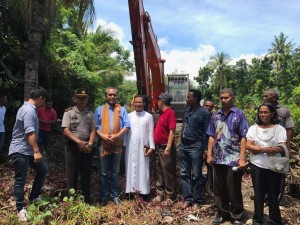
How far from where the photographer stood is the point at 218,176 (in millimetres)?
4723

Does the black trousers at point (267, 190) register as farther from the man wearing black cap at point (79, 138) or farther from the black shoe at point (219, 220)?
the man wearing black cap at point (79, 138)

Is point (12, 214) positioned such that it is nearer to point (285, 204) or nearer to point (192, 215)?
point (192, 215)

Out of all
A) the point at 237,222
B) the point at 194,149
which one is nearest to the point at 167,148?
the point at 194,149

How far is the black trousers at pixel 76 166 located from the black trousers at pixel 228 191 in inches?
77.6

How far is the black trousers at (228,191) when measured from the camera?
458cm

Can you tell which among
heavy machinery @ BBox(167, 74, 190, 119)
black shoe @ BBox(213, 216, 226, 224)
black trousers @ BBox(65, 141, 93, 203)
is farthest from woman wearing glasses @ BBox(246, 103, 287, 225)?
heavy machinery @ BBox(167, 74, 190, 119)

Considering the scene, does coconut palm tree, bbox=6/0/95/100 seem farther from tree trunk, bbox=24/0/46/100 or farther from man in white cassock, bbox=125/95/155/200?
man in white cassock, bbox=125/95/155/200

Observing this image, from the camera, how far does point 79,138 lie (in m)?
5.05

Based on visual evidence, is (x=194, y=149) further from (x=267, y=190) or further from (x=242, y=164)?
(x=267, y=190)

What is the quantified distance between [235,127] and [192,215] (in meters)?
1.48

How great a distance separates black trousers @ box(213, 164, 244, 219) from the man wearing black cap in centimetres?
194

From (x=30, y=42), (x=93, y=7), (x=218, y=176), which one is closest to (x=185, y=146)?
(x=218, y=176)

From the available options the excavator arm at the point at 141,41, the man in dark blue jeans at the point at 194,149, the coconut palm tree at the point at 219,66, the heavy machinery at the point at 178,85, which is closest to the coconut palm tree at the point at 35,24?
the excavator arm at the point at 141,41

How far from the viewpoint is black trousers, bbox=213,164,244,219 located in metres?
4.58
